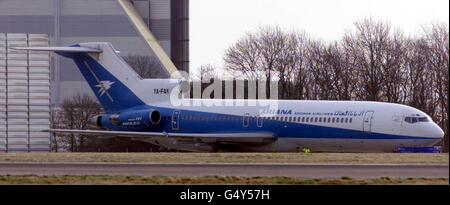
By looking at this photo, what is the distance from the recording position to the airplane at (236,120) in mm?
37750

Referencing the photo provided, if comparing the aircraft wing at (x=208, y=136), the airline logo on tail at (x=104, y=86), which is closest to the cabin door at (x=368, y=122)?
the aircraft wing at (x=208, y=136)

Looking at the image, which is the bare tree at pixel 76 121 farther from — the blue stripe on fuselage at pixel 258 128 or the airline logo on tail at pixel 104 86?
the blue stripe on fuselage at pixel 258 128

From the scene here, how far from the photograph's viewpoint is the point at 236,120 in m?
42.0

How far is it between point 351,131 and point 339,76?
928 inches

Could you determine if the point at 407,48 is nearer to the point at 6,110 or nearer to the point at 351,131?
the point at 351,131

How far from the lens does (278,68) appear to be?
6575 cm

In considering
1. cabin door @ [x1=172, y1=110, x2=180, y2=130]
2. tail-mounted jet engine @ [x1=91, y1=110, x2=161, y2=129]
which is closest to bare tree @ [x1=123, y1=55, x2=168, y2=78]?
tail-mounted jet engine @ [x1=91, y1=110, x2=161, y2=129]

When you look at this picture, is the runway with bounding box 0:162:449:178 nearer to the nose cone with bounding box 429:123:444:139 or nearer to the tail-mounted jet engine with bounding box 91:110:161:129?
the nose cone with bounding box 429:123:444:139

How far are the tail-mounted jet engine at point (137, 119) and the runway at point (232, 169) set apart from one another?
1744 cm

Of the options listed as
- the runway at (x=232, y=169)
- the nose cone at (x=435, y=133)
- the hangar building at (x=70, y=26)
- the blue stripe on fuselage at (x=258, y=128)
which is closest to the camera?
the runway at (x=232, y=169)

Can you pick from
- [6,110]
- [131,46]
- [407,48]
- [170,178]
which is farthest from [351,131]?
[131,46]

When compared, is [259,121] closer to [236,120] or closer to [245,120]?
[245,120]

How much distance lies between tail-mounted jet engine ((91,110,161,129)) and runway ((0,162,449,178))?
1744 cm
